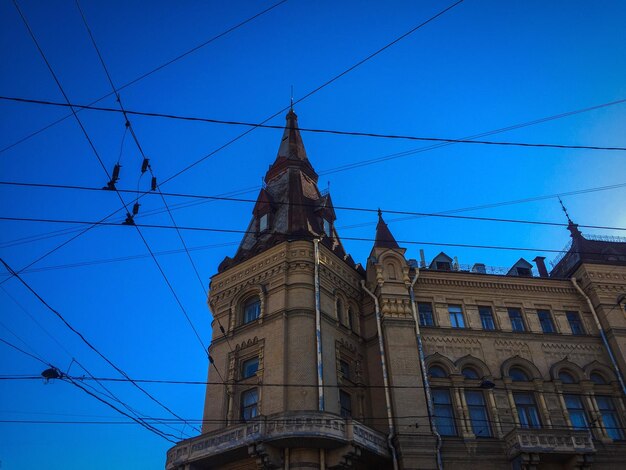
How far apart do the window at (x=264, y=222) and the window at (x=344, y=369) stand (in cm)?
1021

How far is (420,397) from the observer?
25875 mm

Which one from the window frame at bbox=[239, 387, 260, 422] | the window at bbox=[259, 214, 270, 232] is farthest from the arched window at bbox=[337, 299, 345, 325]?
the window at bbox=[259, 214, 270, 232]

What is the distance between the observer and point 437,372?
28609 mm

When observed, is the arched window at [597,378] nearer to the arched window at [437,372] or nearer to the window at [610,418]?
the window at [610,418]

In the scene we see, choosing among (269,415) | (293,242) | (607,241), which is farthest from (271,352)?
(607,241)

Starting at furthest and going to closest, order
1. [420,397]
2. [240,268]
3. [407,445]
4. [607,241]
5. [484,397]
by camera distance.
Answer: [607,241] → [240,268] → [484,397] → [420,397] → [407,445]

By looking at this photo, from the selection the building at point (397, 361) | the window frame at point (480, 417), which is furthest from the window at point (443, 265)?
the window frame at point (480, 417)

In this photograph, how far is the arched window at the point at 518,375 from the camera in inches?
1146

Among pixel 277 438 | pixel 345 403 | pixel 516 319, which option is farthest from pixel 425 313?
pixel 277 438

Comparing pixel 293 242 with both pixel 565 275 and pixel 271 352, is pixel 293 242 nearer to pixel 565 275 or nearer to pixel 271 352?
pixel 271 352

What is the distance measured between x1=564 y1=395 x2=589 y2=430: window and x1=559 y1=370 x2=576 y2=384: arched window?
0.90 meters

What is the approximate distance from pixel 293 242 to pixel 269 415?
9.81 meters

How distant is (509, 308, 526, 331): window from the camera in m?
31.4

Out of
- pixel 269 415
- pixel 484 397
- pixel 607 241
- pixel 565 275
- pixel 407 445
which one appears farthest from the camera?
pixel 607 241
